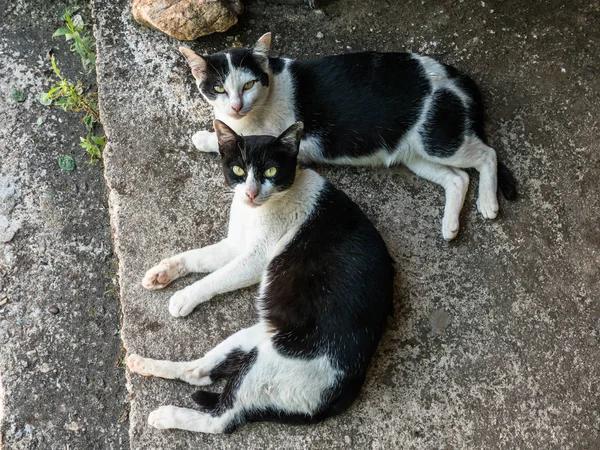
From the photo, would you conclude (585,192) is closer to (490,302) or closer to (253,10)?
(490,302)

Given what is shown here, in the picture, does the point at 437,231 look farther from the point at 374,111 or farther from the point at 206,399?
the point at 206,399

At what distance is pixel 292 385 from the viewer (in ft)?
7.25

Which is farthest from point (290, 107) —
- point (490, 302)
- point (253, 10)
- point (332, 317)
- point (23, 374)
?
point (23, 374)

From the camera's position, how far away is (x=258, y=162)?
2.34m

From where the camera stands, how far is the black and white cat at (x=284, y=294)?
2.23m

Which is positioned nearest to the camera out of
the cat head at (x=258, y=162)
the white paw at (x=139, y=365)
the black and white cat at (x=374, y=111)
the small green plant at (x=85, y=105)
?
the cat head at (x=258, y=162)

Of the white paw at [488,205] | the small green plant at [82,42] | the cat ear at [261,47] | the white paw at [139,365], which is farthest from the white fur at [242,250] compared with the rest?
the small green plant at [82,42]

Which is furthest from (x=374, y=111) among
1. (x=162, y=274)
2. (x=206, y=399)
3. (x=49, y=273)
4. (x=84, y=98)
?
(x=49, y=273)

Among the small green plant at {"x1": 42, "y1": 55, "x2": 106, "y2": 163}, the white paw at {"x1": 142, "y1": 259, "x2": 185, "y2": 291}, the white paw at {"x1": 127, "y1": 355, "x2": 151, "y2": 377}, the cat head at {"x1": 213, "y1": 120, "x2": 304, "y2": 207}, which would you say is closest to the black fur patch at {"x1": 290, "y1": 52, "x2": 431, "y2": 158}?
the cat head at {"x1": 213, "y1": 120, "x2": 304, "y2": 207}

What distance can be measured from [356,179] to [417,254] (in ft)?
1.55

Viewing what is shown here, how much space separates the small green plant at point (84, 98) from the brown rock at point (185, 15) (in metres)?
0.42

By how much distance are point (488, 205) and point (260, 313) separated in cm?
116

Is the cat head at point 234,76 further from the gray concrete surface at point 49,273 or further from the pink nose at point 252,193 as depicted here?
the gray concrete surface at point 49,273

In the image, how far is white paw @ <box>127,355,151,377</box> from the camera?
2.44 m
